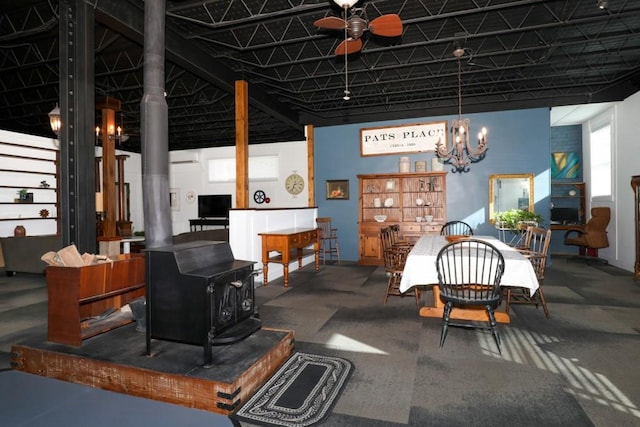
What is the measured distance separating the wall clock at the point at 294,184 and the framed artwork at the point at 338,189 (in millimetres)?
2128

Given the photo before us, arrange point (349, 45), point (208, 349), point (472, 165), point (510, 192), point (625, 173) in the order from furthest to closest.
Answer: point (472, 165) → point (510, 192) → point (625, 173) → point (349, 45) → point (208, 349)

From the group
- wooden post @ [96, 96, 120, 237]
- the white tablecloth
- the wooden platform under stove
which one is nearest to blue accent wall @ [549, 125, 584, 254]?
the white tablecloth

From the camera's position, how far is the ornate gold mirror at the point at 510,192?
715 centimetres

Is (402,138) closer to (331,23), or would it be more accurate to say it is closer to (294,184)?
(294,184)

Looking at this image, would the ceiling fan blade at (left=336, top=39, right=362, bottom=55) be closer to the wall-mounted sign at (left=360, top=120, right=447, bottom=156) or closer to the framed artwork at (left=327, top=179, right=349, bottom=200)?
the wall-mounted sign at (left=360, top=120, right=447, bottom=156)

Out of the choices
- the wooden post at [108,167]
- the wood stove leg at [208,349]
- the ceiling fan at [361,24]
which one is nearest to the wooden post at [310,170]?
the wooden post at [108,167]

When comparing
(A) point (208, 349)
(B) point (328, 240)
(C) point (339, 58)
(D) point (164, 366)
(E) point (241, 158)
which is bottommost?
(D) point (164, 366)

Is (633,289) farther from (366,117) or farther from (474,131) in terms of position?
(366,117)

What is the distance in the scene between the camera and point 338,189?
840cm

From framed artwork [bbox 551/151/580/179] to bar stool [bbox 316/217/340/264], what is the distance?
626 cm

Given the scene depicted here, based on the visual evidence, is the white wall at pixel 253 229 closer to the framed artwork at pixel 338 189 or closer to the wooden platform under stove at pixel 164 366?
the framed artwork at pixel 338 189

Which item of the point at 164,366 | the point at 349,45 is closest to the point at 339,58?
the point at 349,45

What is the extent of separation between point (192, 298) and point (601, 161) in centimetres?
964

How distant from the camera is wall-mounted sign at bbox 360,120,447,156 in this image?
7656mm
